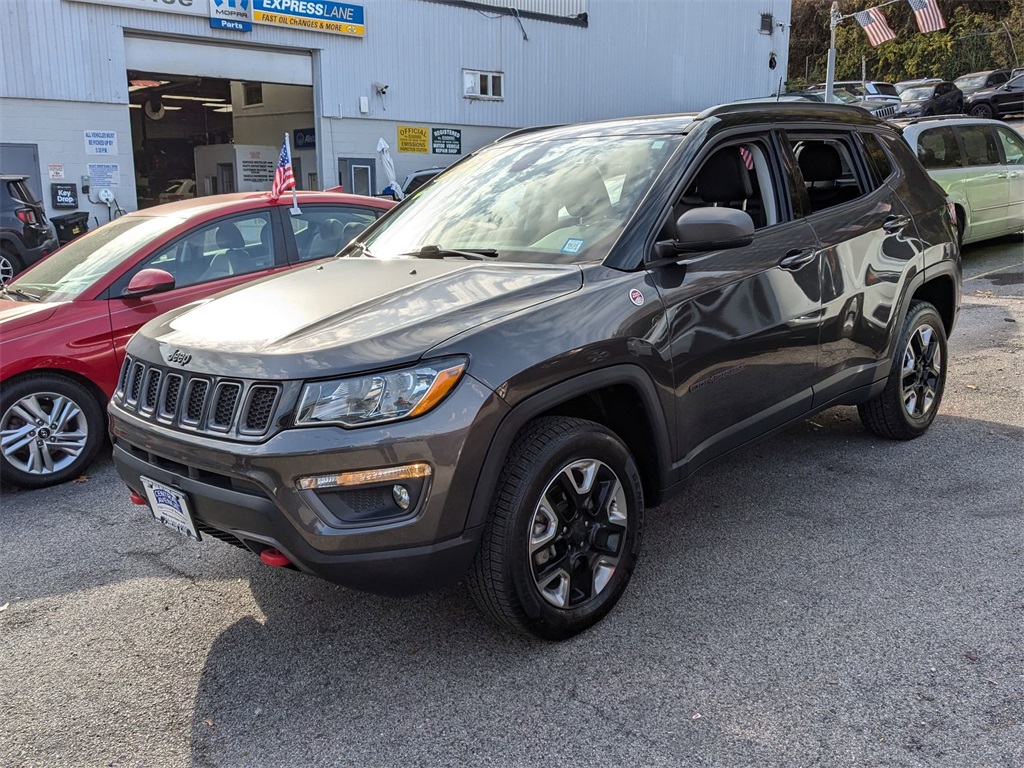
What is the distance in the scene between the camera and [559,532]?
3.05 meters

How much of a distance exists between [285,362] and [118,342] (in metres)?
3.01

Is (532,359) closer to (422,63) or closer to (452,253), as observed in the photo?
(452,253)

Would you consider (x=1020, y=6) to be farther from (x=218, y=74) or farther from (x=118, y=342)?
(x=118, y=342)

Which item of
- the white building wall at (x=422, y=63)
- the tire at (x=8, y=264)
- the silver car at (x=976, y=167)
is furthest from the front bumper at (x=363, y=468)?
the white building wall at (x=422, y=63)

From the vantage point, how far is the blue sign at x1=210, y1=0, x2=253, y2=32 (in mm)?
17406

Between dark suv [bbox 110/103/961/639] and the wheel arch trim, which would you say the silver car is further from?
the wheel arch trim

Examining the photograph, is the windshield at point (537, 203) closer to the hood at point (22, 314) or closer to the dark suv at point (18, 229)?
the hood at point (22, 314)

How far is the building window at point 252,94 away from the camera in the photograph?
2214cm

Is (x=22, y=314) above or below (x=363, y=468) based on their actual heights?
above

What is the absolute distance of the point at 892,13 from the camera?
161ft

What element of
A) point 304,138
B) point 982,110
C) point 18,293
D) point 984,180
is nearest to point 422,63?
point 304,138

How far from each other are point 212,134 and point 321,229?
73.1 feet

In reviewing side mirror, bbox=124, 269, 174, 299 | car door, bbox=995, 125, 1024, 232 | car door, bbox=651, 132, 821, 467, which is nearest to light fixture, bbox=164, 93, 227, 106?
car door, bbox=995, 125, 1024, 232

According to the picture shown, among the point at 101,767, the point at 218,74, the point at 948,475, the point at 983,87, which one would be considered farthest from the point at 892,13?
the point at 101,767
